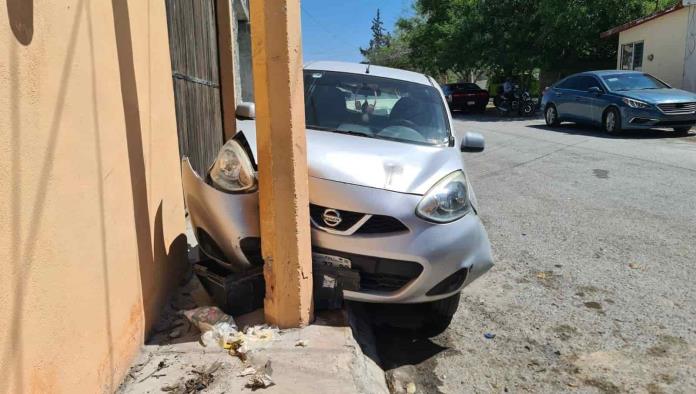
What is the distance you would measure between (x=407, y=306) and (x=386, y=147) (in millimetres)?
1258

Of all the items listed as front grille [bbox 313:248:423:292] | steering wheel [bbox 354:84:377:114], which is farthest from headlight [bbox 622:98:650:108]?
front grille [bbox 313:248:423:292]

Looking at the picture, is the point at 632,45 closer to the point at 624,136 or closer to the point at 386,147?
the point at 624,136

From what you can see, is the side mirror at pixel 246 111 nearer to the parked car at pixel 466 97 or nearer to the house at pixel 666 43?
the house at pixel 666 43

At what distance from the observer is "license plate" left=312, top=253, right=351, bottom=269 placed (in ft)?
10.9

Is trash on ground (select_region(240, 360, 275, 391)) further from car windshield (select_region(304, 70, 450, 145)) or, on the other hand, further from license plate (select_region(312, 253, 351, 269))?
car windshield (select_region(304, 70, 450, 145))

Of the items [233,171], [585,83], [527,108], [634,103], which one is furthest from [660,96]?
[233,171]

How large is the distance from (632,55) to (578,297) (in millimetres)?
19841

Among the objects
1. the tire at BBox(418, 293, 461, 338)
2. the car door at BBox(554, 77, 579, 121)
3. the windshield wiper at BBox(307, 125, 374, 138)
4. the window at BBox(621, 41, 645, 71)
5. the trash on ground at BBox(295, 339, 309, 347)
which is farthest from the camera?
the window at BBox(621, 41, 645, 71)

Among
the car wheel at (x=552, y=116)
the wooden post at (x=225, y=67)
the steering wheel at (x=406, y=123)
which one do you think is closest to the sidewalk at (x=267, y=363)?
the steering wheel at (x=406, y=123)

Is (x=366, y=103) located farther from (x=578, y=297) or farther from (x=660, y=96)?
(x=660, y=96)

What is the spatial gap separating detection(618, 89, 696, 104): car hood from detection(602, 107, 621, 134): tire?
0.46 m

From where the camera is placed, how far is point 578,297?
438 centimetres

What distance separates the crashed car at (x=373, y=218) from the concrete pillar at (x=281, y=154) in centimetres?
18

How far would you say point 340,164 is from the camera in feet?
11.2
